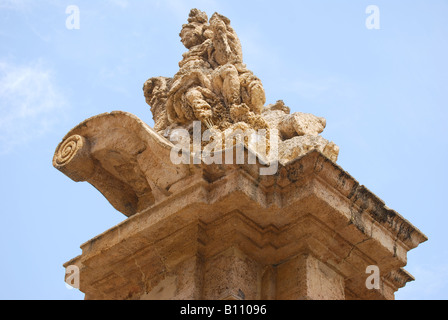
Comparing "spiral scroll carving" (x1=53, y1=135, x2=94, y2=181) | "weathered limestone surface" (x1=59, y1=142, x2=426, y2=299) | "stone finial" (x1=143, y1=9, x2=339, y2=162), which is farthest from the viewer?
"stone finial" (x1=143, y1=9, x2=339, y2=162)

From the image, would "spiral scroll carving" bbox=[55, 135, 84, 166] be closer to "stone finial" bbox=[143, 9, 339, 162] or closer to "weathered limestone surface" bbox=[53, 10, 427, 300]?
"weathered limestone surface" bbox=[53, 10, 427, 300]

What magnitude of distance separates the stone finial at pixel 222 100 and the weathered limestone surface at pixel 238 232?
0.54 feet

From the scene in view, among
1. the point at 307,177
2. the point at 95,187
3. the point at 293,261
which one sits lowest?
the point at 293,261

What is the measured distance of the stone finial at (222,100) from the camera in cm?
604

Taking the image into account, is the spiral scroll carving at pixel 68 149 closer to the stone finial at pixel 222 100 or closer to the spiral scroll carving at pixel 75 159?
the spiral scroll carving at pixel 75 159

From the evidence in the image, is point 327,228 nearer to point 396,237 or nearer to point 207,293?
point 396,237

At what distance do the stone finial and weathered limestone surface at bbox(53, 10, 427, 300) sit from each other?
6.5 inches

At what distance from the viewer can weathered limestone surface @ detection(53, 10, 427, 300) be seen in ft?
16.0

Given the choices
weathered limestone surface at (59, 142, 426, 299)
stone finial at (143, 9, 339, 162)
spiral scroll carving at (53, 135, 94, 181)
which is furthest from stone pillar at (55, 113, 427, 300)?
stone finial at (143, 9, 339, 162)

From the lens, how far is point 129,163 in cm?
589

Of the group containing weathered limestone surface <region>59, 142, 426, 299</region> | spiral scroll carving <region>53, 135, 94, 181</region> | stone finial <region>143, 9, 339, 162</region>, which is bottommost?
weathered limestone surface <region>59, 142, 426, 299</region>

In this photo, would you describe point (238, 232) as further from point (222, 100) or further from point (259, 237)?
point (222, 100)

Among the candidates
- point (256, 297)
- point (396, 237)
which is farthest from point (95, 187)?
point (396, 237)
